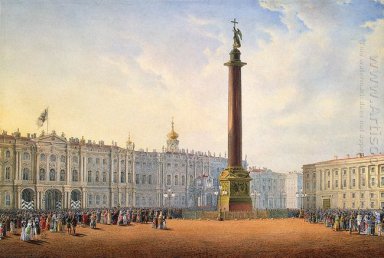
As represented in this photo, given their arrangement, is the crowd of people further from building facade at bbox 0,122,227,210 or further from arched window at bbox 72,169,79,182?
arched window at bbox 72,169,79,182

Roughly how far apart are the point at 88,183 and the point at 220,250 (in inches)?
1812

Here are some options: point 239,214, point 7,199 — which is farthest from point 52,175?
point 239,214

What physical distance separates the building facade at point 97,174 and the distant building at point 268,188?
1221 centimetres

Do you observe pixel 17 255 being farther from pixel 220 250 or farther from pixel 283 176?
A: pixel 283 176

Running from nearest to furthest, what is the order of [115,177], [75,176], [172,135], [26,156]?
[26,156] < [75,176] < [115,177] < [172,135]

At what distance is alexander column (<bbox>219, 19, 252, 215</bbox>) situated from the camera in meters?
36.6

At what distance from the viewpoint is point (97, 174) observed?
67.1 metres

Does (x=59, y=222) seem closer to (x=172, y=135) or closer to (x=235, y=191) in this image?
(x=235, y=191)

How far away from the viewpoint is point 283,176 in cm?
10119

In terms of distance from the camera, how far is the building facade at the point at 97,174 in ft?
186

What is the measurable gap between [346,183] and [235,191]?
34413mm

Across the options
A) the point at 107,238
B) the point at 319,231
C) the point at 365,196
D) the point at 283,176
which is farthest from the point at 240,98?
the point at 283,176

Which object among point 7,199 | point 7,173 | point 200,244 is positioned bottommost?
point 7,199

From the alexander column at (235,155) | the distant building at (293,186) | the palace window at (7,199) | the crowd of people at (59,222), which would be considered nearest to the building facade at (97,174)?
the palace window at (7,199)
